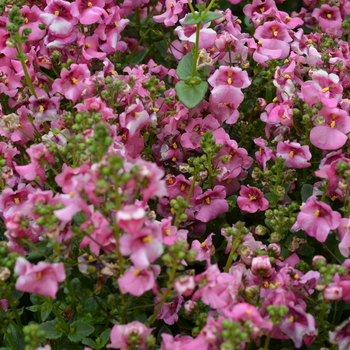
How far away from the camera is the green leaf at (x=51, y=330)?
106cm

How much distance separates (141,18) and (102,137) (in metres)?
1.23

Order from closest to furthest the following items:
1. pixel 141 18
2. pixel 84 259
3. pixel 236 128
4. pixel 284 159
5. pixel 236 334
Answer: pixel 236 334 → pixel 84 259 → pixel 284 159 → pixel 236 128 → pixel 141 18

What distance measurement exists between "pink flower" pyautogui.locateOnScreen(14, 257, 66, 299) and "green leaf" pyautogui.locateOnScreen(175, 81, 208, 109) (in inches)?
20.9

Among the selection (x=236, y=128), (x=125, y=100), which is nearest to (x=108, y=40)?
(x=125, y=100)

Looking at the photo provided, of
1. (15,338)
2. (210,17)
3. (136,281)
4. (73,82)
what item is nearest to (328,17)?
(210,17)

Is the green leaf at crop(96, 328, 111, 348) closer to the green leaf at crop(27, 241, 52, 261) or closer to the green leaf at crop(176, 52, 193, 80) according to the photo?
the green leaf at crop(27, 241, 52, 261)

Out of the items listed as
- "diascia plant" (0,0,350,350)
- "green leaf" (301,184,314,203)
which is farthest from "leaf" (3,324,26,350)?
"green leaf" (301,184,314,203)

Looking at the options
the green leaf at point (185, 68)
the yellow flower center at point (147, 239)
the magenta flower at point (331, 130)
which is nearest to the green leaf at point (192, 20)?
the green leaf at point (185, 68)

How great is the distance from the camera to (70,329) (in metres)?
1.07

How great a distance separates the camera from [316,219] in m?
1.09

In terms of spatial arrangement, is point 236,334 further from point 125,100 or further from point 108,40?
point 108,40

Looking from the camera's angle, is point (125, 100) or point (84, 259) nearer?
point (84, 259)

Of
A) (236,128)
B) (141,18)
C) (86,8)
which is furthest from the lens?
(141,18)

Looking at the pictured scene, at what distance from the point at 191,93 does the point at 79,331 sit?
0.61 m
